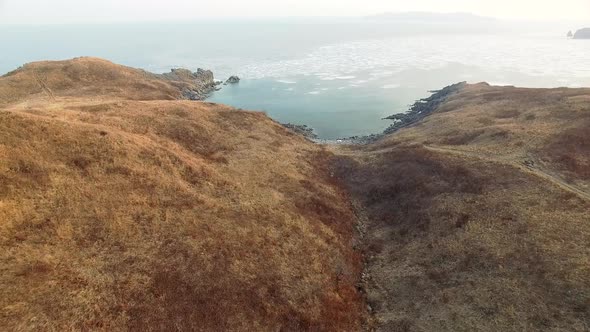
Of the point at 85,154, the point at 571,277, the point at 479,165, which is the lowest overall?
the point at 571,277

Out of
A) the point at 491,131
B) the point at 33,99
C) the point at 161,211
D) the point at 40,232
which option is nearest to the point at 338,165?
the point at 491,131

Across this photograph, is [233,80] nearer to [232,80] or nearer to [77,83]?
[232,80]

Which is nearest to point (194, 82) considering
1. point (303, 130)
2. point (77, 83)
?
point (77, 83)

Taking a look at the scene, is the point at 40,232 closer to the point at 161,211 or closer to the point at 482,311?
the point at 161,211

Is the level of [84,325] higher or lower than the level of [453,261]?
higher

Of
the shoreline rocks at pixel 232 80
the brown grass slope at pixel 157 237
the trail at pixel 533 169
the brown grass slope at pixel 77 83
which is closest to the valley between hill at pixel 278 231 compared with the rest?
the brown grass slope at pixel 157 237

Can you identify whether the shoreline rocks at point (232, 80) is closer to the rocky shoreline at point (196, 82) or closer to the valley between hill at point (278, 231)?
the rocky shoreline at point (196, 82)
